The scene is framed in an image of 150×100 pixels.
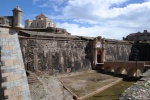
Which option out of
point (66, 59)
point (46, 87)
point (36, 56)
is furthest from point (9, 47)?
point (66, 59)

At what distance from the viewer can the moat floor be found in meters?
13.9

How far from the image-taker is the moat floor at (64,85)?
45.5 ft

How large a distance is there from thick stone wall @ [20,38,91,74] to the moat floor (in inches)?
32.1

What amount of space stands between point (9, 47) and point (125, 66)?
16671 millimetres

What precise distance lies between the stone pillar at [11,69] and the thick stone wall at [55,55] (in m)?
5.96

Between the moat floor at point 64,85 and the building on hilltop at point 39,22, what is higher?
the building on hilltop at point 39,22

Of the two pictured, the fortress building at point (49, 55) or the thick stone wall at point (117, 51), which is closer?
the fortress building at point (49, 55)

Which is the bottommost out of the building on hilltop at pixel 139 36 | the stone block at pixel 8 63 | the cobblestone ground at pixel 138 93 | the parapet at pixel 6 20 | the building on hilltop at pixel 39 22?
the cobblestone ground at pixel 138 93

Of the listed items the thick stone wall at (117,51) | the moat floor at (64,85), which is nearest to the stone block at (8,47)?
the moat floor at (64,85)

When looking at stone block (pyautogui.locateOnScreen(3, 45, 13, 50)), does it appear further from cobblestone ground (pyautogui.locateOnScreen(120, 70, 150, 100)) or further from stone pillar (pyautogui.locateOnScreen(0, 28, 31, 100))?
cobblestone ground (pyautogui.locateOnScreen(120, 70, 150, 100))

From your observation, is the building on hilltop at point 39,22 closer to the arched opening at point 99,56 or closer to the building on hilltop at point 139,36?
the building on hilltop at point 139,36

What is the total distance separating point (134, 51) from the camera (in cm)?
3309

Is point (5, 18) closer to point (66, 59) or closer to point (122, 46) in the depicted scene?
point (66, 59)

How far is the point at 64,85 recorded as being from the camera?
16938 mm
